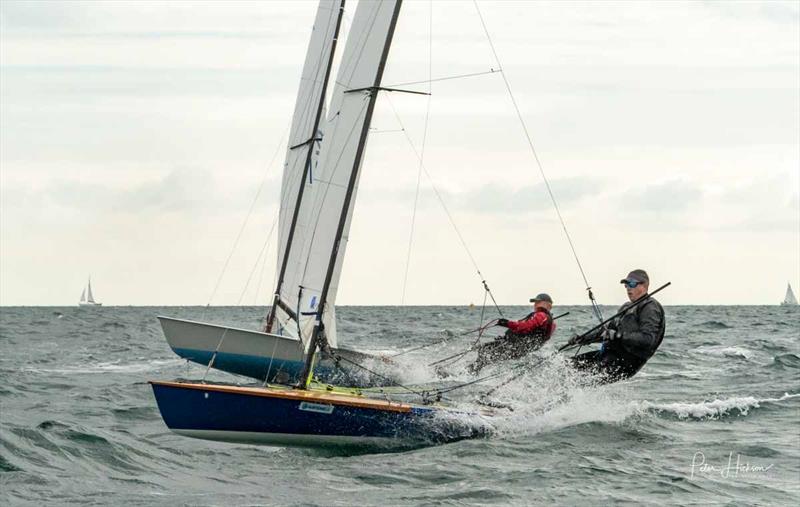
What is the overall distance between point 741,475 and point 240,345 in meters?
8.75

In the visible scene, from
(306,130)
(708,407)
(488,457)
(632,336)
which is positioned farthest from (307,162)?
(488,457)

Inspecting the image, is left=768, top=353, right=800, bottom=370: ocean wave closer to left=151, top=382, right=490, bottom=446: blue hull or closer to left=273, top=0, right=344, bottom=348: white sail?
left=273, top=0, right=344, bottom=348: white sail

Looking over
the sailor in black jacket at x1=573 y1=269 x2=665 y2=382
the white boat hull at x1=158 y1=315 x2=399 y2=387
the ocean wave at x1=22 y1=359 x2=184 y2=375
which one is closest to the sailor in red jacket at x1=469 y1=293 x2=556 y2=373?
the sailor in black jacket at x1=573 y1=269 x2=665 y2=382

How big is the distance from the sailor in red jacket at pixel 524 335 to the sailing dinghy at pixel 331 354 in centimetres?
143

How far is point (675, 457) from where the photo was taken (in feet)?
40.6

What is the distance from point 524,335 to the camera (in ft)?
47.4

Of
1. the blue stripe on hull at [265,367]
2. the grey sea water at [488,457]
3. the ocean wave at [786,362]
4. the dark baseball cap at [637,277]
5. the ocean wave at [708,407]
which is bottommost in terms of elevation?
the grey sea water at [488,457]

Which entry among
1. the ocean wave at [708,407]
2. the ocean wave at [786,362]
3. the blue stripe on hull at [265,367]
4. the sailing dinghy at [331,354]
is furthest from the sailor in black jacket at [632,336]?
the ocean wave at [786,362]

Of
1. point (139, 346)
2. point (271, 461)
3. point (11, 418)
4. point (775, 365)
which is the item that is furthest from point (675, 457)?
point (139, 346)

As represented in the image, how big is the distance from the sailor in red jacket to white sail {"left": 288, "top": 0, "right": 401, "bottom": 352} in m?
2.38

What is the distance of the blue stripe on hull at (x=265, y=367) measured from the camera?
1755cm

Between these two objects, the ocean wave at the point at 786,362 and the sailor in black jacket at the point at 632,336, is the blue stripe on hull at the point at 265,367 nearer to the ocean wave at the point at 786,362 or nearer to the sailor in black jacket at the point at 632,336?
the sailor in black jacket at the point at 632,336

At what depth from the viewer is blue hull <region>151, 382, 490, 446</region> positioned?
12.0 meters

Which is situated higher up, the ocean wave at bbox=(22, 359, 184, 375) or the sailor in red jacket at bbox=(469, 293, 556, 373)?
the sailor in red jacket at bbox=(469, 293, 556, 373)
